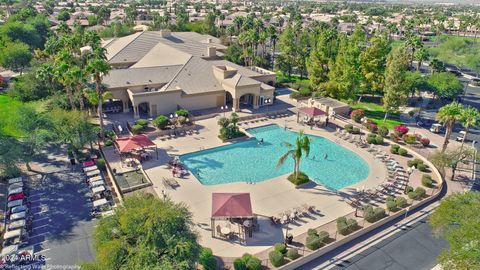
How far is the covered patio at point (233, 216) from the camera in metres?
25.3

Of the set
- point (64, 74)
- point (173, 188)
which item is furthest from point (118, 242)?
point (64, 74)

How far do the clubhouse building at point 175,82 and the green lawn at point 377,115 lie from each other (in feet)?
51.5

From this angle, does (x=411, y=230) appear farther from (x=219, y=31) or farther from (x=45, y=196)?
(x=219, y=31)

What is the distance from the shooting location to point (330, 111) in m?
50.3

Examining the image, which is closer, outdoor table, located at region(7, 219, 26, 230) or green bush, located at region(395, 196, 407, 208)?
outdoor table, located at region(7, 219, 26, 230)

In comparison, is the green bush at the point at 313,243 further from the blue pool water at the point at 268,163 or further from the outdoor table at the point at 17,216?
the outdoor table at the point at 17,216

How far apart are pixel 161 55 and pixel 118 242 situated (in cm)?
4894

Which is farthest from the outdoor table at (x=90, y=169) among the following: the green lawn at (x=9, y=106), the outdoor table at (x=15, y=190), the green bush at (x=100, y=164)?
the green lawn at (x=9, y=106)

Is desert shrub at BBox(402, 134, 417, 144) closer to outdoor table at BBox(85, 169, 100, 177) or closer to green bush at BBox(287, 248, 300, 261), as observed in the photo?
green bush at BBox(287, 248, 300, 261)

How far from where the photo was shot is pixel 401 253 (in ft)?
80.9

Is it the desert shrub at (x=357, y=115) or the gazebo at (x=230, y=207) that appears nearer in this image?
the gazebo at (x=230, y=207)

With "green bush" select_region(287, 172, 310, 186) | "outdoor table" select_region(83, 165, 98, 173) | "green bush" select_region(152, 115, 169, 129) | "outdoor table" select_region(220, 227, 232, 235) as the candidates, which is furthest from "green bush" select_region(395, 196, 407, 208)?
"green bush" select_region(152, 115, 169, 129)

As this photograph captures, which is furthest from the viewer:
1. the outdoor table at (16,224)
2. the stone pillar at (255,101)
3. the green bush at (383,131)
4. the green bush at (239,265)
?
the stone pillar at (255,101)

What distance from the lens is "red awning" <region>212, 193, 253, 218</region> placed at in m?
25.3
